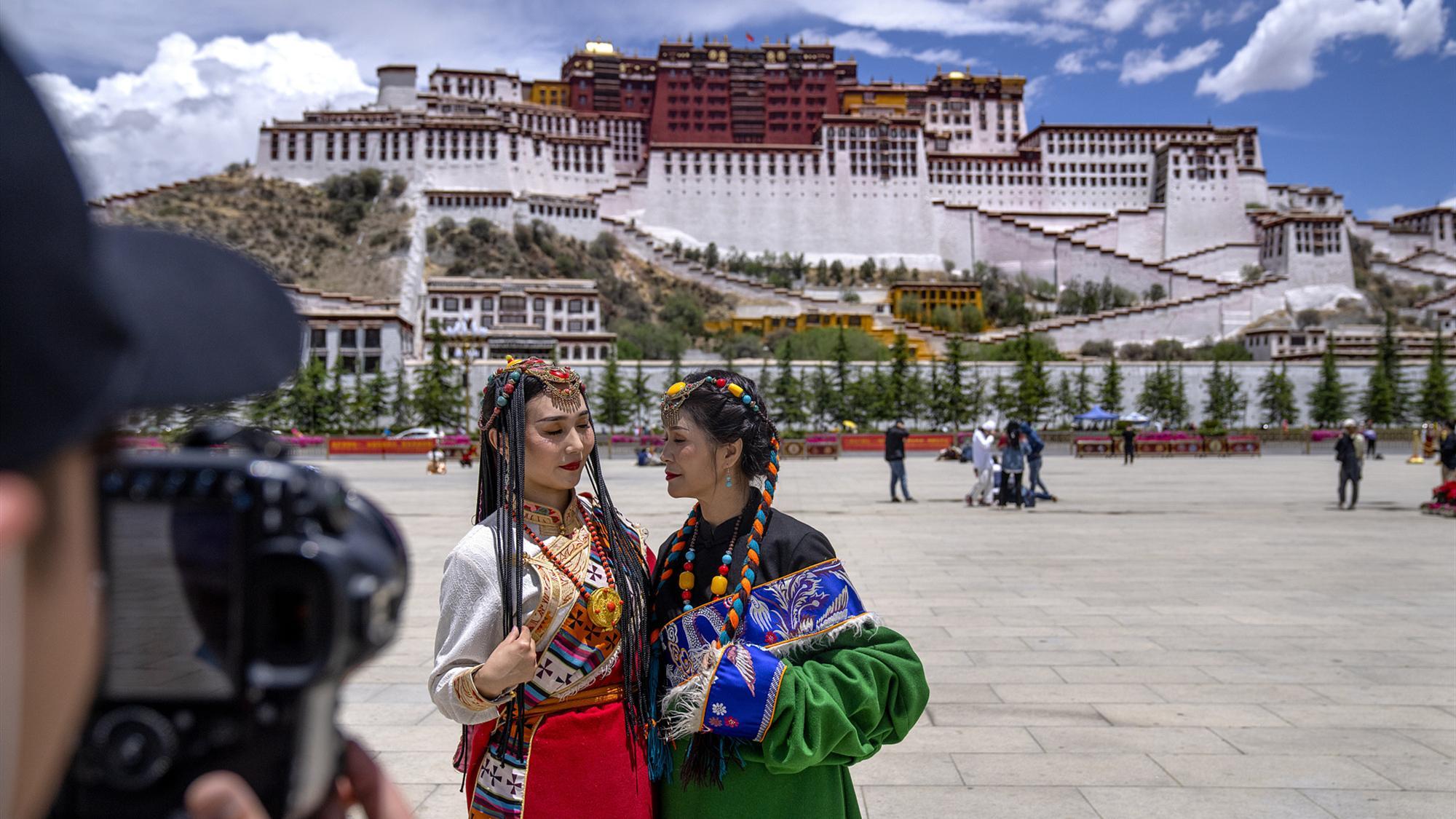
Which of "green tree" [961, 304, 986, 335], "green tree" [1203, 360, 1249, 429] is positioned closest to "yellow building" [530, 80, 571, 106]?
"green tree" [961, 304, 986, 335]

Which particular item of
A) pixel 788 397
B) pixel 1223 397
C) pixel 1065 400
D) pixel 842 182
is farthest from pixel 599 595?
pixel 842 182

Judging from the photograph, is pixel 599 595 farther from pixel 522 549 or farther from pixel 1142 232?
pixel 1142 232

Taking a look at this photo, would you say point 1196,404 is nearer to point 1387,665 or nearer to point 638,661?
point 1387,665

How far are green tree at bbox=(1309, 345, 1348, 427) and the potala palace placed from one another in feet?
42.6

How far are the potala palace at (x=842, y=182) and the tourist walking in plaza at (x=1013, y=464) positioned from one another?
166ft

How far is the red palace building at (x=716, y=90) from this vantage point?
81.7 m

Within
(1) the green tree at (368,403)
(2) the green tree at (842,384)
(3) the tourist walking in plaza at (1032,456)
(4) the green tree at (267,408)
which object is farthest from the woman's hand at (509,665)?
(2) the green tree at (842,384)

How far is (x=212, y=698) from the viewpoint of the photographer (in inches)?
25.3

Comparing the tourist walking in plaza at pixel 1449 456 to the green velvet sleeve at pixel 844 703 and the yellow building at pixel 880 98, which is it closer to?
the green velvet sleeve at pixel 844 703

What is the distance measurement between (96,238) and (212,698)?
0.27 meters

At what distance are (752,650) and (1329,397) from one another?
6086 cm

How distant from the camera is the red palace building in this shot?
3216 inches

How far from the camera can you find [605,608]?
8.16 feet

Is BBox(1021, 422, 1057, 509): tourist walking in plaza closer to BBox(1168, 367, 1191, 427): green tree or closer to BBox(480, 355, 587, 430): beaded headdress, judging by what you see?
BBox(480, 355, 587, 430): beaded headdress
